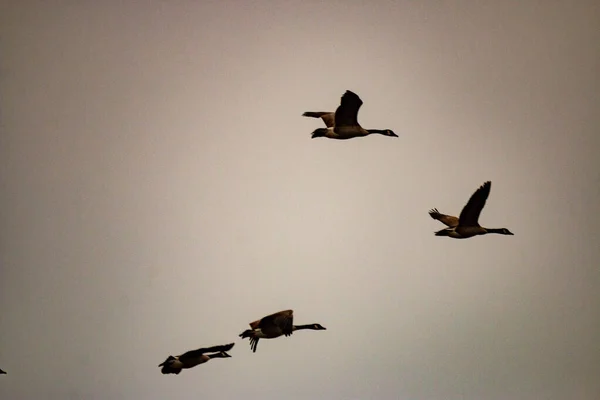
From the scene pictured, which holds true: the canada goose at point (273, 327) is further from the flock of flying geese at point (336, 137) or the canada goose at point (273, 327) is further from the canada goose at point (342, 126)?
the canada goose at point (342, 126)

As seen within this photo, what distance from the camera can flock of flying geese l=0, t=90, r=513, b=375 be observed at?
60.2 inches

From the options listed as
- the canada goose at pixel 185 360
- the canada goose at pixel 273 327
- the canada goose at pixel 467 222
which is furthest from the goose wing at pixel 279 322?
the canada goose at pixel 467 222

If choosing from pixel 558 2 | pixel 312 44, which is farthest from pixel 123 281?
pixel 558 2

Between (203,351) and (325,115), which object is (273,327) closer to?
(203,351)

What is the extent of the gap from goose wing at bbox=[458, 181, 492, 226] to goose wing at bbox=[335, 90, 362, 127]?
32 cm

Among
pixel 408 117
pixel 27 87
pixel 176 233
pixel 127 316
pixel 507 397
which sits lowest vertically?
pixel 507 397

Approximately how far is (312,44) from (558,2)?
0.60 m

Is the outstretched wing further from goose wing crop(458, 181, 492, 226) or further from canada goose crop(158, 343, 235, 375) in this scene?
goose wing crop(458, 181, 492, 226)

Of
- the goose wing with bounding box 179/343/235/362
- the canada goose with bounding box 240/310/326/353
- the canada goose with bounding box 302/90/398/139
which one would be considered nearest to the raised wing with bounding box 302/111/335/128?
the canada goose with bounding box 302/90/398/139

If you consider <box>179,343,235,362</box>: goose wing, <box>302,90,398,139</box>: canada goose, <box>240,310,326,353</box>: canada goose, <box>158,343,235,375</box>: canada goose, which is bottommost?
<box>158,343,235,375</box>: canada goose

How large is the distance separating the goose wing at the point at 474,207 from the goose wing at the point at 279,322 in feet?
1.48

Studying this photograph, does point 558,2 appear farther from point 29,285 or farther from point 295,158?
point 29,285

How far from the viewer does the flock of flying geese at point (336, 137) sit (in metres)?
1.53

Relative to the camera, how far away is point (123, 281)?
1.54 metres
